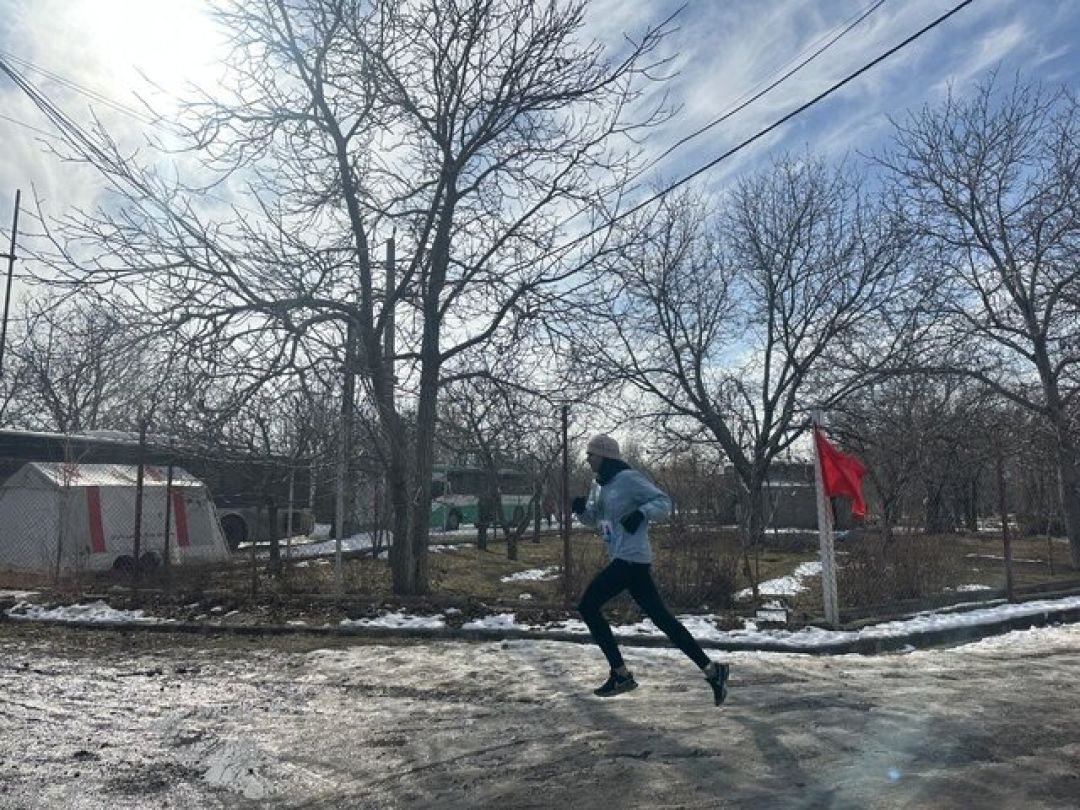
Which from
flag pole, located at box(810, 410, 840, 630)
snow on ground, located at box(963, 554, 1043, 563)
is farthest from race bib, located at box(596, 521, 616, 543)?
snow on ground, located at box(963, 554, 1043, 563)

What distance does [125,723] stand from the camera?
5.39 meters

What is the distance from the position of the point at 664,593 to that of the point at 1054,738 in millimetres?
6017

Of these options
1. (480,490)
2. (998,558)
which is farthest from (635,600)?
(480,490)

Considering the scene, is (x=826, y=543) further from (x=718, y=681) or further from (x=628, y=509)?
(x=628, y=509)

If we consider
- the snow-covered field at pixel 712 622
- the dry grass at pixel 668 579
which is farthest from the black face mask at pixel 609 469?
the dry grass at pixel 668 579

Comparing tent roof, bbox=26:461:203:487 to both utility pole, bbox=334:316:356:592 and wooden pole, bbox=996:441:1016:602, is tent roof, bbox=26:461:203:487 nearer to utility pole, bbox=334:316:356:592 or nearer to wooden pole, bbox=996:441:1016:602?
utility pole, bbox=334:316:356:592

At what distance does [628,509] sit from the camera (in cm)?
550

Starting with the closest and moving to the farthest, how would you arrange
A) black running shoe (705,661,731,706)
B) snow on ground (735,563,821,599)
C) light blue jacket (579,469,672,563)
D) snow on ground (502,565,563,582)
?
1. black running shoe (705,661,731,706)
2. light blue jacket (579,469,672,563)
3. snow on ground (735,563,821,599)
4. snow on ground (502,565,563,582)

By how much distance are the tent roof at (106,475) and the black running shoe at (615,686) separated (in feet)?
40.1

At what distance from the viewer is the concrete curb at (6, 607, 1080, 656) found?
308 inches

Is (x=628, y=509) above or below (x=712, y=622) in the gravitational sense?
above

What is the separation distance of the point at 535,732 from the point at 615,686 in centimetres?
92

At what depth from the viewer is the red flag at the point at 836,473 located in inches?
337

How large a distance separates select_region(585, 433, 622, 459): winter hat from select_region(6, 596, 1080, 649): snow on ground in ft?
9.60
